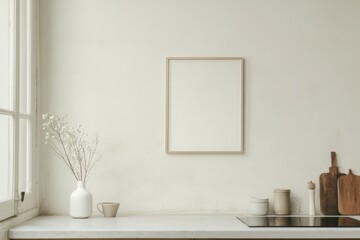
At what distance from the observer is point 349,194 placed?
3357 millimetres

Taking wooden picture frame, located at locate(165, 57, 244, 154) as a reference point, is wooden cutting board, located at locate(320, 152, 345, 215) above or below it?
below

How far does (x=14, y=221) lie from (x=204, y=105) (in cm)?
136

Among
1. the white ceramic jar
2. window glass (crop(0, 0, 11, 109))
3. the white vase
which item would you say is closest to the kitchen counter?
the white vase

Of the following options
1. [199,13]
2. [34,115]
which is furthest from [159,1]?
[34,115]

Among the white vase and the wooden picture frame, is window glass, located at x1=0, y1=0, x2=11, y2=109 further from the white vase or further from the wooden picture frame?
the wooden picture frame

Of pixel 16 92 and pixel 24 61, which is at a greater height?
pixel 24 61

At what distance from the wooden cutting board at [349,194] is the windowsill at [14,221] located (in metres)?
1.93

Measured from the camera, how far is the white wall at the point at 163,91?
3.41m

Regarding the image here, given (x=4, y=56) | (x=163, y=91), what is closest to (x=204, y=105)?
(x=163, y=91)

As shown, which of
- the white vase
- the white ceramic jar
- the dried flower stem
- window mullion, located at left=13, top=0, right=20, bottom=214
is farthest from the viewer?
the dried flower stem

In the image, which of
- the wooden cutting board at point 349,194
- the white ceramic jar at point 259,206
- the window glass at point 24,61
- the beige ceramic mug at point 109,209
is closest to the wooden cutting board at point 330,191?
the wooden cutting board at point 349,194

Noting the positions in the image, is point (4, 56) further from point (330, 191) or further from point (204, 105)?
point (330, 191)

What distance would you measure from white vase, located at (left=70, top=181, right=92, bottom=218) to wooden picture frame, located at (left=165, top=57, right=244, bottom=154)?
595 mm

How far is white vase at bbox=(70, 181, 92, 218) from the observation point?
315 centimetres
